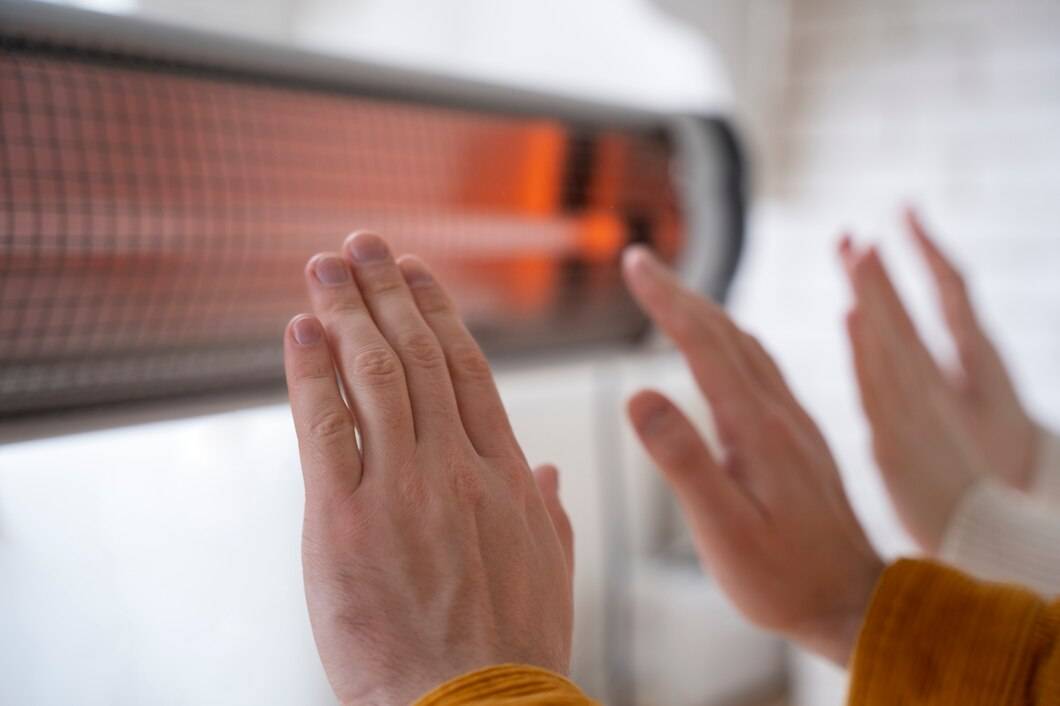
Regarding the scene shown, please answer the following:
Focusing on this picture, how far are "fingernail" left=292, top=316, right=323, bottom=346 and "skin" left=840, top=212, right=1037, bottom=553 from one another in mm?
527

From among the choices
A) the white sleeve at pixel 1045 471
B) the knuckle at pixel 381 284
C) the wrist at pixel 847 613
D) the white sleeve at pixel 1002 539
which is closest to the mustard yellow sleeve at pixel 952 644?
the wrist at pixel 847 613

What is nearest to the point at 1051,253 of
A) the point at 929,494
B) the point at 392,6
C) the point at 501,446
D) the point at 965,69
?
the point at 965,69

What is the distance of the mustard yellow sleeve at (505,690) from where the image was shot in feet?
1.28

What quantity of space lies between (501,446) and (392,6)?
82cm

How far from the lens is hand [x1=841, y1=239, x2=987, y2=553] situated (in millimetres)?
822

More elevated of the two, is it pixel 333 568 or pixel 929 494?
pixel 333 568

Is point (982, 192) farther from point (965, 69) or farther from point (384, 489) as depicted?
point (384, 489)

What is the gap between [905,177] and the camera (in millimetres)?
2076

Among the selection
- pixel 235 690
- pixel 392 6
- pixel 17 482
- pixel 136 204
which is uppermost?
pixel 392 6

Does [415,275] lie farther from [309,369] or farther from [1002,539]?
[1002,539]

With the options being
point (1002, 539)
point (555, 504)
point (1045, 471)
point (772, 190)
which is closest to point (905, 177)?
point (772, 190)

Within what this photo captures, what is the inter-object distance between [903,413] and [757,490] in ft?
0.72

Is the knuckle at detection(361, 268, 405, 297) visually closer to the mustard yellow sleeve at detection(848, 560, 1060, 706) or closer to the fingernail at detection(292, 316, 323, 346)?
the fingernail at detection(292, 316, 323, 346)

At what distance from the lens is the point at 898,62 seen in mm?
2049
